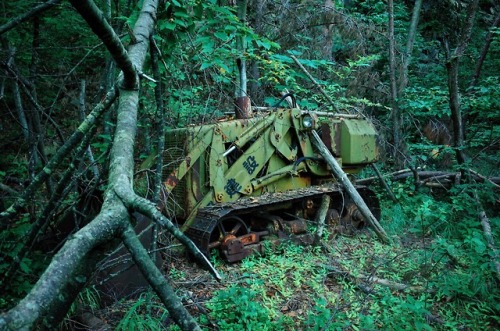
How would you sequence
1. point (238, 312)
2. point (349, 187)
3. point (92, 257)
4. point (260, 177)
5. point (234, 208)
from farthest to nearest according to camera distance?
point (349, 187), point (260, 177), point (234, 208), point (238, 312), point (92, 257)

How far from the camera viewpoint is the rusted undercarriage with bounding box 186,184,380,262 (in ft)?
16.9

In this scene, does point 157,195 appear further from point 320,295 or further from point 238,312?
point 320,295

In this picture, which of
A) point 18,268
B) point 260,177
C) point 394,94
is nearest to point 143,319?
point 18,268

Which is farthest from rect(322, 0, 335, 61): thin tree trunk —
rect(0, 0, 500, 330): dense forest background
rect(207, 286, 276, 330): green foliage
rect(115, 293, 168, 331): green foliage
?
rect(115, 293, 168, 331): green foliage

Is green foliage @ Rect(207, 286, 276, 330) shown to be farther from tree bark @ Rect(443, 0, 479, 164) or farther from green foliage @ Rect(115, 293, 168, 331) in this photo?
tree bark @ Rect(443, 0, 479, 164)

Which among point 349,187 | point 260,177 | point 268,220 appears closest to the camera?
point 268,220

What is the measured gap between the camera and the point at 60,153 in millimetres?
2379

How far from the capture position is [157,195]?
320cm

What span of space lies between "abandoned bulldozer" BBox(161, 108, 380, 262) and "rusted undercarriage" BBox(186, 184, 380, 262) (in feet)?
0.04

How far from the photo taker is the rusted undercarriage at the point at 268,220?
203 inches

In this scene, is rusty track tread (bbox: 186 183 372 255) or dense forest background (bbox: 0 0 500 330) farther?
rusty track tread (bbox: 186 183 372 255)

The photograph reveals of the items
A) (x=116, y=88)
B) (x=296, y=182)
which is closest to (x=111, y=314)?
(x=116, y=88)

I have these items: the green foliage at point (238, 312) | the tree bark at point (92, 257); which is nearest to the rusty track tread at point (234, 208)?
the green foliage at point (238, 312)

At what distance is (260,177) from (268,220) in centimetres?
66
